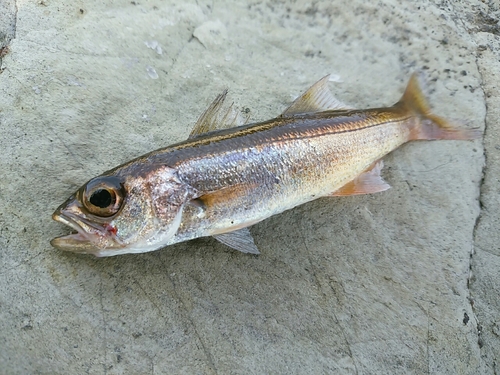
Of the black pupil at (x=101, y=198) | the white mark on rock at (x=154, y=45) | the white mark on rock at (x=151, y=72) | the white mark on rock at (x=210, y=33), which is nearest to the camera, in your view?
the black pupil at (x=101, y=198)

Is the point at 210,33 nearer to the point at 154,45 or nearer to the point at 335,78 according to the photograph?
the point at 154,45

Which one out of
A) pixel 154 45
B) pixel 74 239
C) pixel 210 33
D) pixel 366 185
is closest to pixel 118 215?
pixel 74 239

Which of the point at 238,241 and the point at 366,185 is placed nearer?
the point at 238,241

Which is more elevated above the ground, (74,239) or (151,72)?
(151,72)

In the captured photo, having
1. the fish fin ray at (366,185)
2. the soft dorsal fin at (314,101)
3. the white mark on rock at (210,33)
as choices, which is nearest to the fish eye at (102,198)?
the soft dorsal fin at (314,101)

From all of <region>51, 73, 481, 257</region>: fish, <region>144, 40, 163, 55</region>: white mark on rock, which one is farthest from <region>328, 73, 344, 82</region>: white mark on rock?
<region>144, 40, 163, 55</region>: white mark on rock

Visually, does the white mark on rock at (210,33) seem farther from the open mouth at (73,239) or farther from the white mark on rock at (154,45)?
the open mouth at (73,239)

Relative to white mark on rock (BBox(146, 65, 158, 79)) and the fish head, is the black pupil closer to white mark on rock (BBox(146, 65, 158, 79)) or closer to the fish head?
the fish head

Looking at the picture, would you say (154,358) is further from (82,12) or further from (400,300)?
(82,12)
